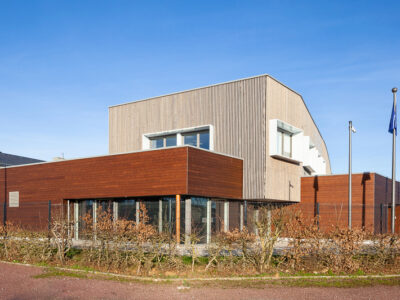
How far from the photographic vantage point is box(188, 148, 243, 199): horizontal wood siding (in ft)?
61.9

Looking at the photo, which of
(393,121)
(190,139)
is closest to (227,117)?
(190,139)

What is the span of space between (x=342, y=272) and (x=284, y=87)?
1387 cm

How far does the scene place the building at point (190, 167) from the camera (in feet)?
63.6

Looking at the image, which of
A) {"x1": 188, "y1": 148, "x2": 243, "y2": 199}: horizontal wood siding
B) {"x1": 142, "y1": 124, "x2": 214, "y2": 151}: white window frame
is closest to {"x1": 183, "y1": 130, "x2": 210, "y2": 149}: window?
{"x1": 142, "y1": 124, "x2": 214, "y2": 151}: white window frame

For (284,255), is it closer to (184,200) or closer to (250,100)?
(184,200)

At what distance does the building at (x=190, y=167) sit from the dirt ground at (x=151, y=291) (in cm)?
814

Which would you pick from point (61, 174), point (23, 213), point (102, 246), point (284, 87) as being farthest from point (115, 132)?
point (102, 246)

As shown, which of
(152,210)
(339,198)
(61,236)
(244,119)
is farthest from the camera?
(339,198)

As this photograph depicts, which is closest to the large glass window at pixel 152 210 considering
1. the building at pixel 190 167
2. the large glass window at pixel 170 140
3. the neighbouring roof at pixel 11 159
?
the building at pixel 190 167

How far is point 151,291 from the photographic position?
9258 millimetres

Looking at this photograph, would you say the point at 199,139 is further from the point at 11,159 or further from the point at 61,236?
the point at 11,159

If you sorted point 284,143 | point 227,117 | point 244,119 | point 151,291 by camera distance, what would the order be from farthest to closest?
1. point 284,143
2. point 227,117
3. point 244,119
4. point 151,291

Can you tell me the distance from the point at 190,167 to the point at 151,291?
9721mm

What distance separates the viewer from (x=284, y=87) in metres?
23.5
